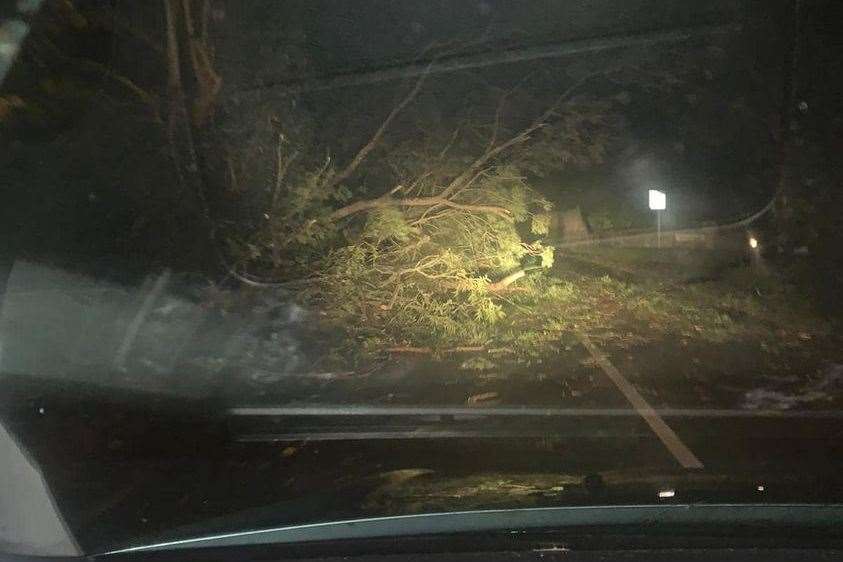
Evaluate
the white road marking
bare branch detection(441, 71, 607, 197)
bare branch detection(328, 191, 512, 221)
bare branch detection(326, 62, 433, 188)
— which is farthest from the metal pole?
the white road marking

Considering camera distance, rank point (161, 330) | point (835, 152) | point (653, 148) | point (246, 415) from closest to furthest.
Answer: point (246, 415) < point (161, 330) < point (835, 152) < point (653, 148)

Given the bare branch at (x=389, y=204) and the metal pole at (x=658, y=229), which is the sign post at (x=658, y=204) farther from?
the bare branch at (x=389, y=204)

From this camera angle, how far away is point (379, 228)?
45.3 ft

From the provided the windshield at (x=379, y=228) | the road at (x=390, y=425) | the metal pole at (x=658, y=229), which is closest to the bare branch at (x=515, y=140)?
the windshield at (x=379, y=228)

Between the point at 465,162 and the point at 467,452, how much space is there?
332 inches

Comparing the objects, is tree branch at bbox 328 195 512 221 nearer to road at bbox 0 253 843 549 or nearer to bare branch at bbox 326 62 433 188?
bare branch at bbox 326 62 433 188

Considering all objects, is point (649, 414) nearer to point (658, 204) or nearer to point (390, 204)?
point (390, 204)

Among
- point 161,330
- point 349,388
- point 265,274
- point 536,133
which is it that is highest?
point 536,133

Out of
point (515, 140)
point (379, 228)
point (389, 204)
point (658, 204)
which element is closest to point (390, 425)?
point (379, 228)

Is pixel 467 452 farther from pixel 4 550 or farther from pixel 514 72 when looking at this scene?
pixel 514 72

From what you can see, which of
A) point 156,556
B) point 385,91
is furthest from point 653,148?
point 156,556

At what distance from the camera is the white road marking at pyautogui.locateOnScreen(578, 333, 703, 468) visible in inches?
267

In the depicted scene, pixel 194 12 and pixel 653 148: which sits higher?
pixel 653 148

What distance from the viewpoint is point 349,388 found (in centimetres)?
991
